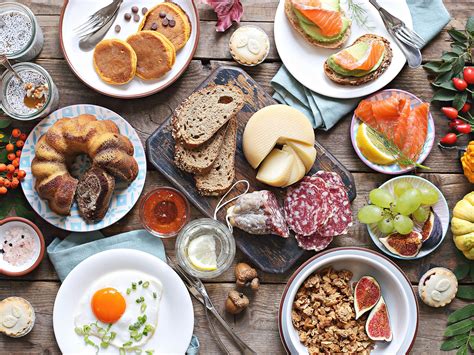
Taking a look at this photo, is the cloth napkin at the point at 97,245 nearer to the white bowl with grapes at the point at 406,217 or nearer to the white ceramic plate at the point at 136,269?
the white ceramic plate at the point at 136,269

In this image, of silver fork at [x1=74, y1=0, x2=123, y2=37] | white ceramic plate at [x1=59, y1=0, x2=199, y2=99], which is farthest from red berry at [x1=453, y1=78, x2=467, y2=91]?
silver fork at [x1=74, y1=0, x2=123, y2=37]

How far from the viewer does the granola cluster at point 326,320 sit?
9.63 ft

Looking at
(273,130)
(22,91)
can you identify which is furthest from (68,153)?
(273,130)

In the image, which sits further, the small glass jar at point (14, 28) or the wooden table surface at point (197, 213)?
the wooden table surface at point (197, 213)

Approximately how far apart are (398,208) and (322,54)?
83 centimetres

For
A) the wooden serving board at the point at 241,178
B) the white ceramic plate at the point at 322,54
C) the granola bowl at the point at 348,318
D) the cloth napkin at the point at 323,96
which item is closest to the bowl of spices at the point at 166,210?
the wooden serving board at the point at 241,178

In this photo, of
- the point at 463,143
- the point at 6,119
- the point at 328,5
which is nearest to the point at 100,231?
the point at 6,119

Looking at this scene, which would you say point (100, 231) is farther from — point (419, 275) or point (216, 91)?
point (419, 275)

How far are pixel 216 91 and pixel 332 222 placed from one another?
2.66 feet

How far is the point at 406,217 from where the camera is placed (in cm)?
293

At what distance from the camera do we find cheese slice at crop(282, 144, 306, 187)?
2910 mm

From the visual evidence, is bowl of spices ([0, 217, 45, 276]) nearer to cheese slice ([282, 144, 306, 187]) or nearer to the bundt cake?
the bundt cake

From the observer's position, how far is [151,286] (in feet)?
9.77

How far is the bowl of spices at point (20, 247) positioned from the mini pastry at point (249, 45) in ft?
4.12
